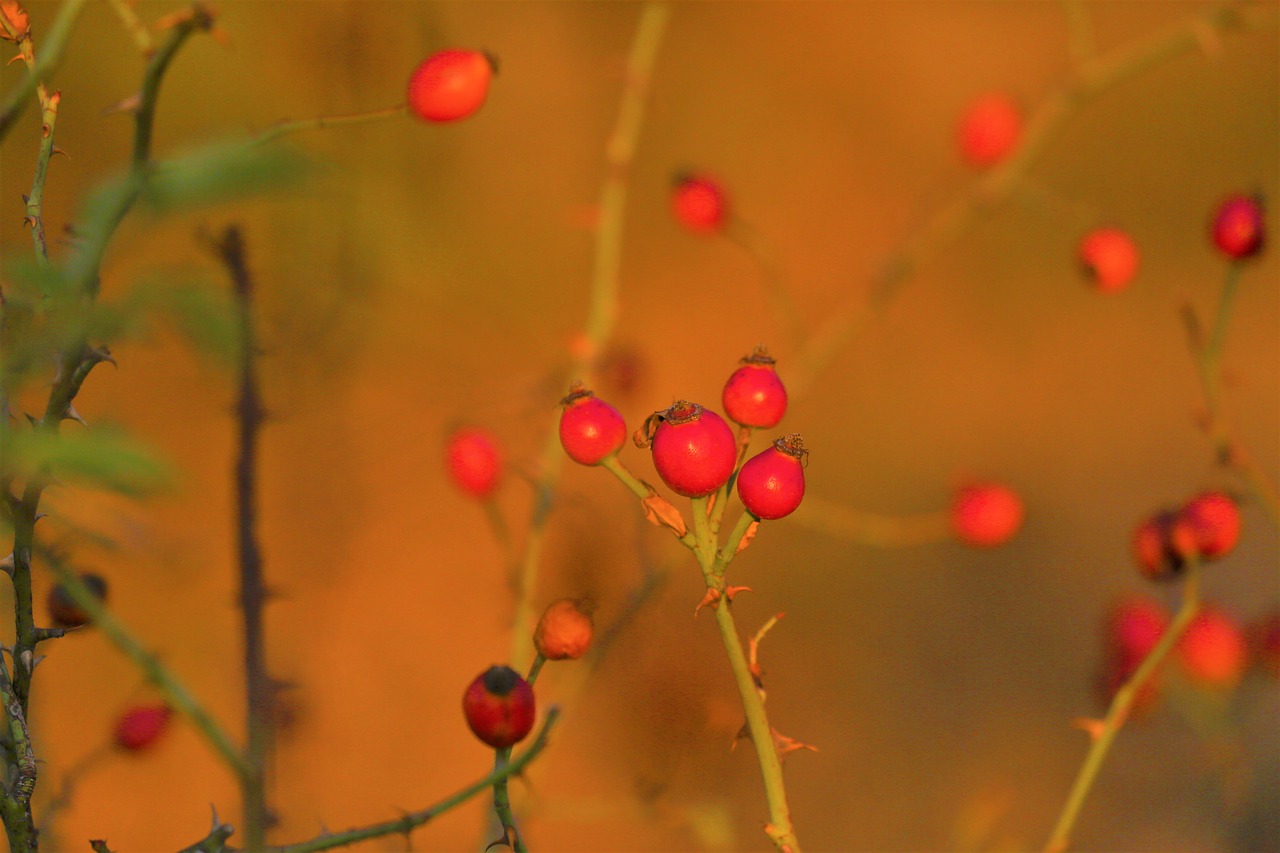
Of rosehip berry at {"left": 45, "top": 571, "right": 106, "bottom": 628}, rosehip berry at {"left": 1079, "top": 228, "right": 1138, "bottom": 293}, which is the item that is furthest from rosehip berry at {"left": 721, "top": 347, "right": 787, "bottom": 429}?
rosehip berry at {"left": 1079, "top": 228, "right": 1138, "bottom": 293}

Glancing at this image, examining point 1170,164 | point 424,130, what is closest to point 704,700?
point 424,130

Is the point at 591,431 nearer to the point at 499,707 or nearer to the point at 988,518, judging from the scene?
the point at 499,707

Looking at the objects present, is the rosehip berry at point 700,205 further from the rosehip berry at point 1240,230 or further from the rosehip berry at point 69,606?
the rosehip berry at point 69,606

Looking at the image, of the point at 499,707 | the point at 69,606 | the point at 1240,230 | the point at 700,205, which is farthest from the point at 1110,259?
the point at 69,606

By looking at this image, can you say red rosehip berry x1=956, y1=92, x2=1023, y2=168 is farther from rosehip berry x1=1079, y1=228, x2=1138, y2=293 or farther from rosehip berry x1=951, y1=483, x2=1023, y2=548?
rosehip berry x1=951, y1=483, x2=1023, y2=548

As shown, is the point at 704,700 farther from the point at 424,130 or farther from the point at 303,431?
the point at 424,130

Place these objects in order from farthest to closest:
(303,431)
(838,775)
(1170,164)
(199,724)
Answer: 1. (1170,164)
2. (838,775)
3. (303,431)
4. (199,724)
